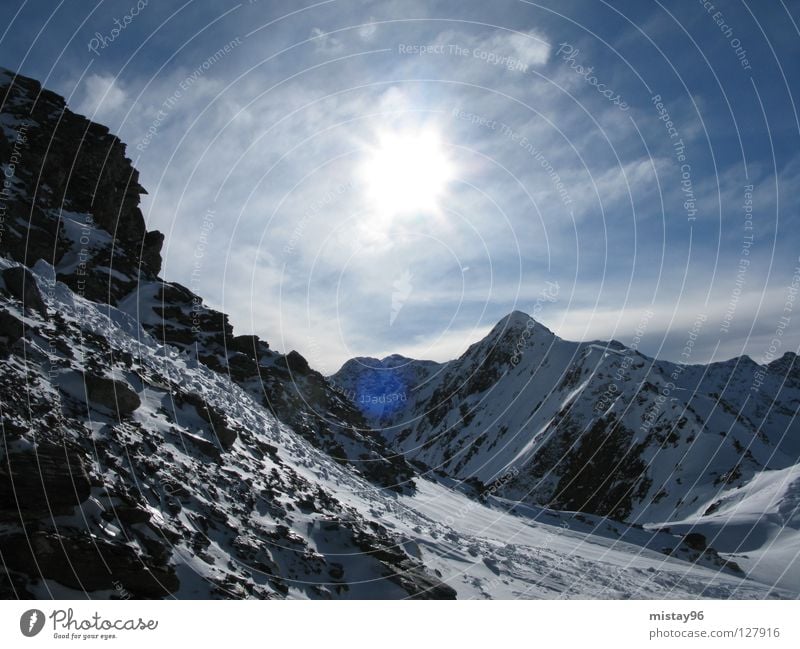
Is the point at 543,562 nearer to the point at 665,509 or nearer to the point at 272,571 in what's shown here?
the point at 272,571

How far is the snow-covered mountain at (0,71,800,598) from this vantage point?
13.3 meters

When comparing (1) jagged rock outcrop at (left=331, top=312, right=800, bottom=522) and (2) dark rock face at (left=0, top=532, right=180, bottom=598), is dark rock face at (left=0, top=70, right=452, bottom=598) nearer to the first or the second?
(2) dark rock face at (left=0, top=532, right=180, bottom=598)

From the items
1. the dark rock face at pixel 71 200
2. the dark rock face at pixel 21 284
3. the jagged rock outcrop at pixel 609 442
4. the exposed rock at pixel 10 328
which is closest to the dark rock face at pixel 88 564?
the exposed rock at pixel 10 328

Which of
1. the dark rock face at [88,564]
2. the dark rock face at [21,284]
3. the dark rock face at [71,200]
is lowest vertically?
the dark rock face at [88,564]

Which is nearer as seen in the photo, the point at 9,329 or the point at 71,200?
the point at 9,329

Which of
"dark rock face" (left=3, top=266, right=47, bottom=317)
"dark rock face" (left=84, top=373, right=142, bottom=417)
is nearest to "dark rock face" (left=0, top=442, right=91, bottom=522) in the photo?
"dark rock face" (left=84, top=373, right=142, bottom=417)

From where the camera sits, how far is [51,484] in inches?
517

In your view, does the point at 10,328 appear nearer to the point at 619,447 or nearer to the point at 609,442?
the point at 619,447

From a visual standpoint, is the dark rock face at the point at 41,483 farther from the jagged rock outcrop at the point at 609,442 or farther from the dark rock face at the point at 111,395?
the jagged rock outcrop at the point at 609,442

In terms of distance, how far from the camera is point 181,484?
18.4 m

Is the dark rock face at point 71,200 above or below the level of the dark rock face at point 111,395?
above

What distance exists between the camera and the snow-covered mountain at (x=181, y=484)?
13.3 metres

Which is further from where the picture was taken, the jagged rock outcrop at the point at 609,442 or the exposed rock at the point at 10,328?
the jagged rock outcrop at the point at 609,442

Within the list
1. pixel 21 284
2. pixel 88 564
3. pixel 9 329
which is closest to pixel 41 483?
pixel 88 564
